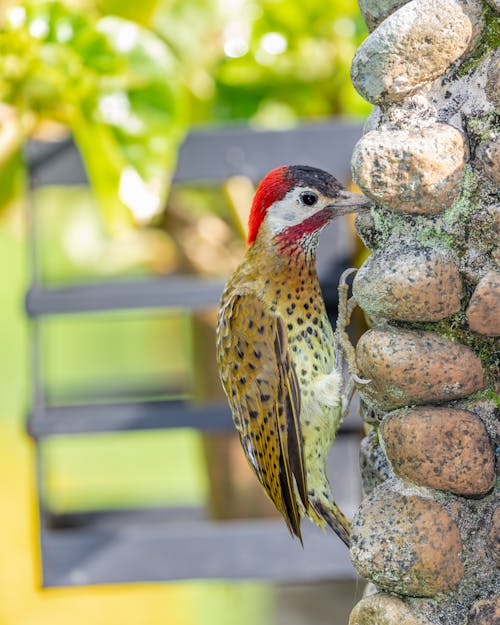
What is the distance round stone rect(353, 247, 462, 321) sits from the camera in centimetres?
129

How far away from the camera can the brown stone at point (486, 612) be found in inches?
51.4

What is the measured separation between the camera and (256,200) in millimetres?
1809

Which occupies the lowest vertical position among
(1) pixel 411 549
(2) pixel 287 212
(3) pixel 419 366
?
(1) pixel 411 549

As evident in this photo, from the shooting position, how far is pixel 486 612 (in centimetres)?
131

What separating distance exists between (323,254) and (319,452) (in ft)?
3.04

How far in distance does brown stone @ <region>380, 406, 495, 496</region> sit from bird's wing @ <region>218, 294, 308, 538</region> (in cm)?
49

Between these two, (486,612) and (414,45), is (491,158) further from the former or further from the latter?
(486,612)

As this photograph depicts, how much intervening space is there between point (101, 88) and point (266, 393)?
1243 mm

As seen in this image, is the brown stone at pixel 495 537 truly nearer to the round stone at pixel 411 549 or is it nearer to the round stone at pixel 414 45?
the round stone at pixel 411 549

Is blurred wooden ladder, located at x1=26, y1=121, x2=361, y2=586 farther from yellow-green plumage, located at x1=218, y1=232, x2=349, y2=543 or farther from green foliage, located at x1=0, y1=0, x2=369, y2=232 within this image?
yellow-green plumage, located at x1=218, y1=232, x2=349, y2=543

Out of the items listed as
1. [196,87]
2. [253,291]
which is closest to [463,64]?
[253,291]

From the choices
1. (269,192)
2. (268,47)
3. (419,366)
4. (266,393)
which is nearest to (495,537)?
(419,366)

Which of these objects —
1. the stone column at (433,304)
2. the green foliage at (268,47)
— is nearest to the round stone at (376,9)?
the stone column at (433,304)

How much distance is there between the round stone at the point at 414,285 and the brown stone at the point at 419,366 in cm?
3
